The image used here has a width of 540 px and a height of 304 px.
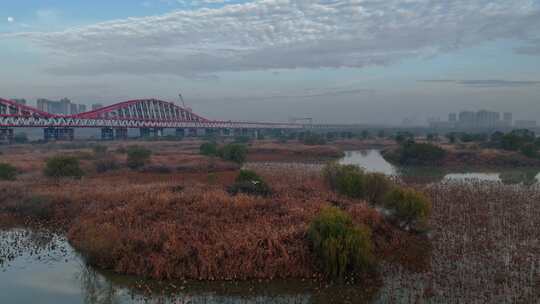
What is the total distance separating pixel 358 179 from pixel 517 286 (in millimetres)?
8003

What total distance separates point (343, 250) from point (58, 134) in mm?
56751

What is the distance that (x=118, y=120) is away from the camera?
68.9m

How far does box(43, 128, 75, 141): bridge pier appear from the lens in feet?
182

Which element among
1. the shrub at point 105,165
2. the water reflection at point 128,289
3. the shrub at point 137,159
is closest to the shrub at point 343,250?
the water reflection at point 128,289

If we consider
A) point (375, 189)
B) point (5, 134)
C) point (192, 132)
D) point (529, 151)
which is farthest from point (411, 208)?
point (192, 132)

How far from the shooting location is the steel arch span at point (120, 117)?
4797cm

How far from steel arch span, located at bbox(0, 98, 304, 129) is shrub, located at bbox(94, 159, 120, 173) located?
78.9 ft

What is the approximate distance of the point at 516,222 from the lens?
14.7m

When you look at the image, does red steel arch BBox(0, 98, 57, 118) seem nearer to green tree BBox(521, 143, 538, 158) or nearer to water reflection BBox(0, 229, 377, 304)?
water reflection BBox(0, 229, 377, 304)

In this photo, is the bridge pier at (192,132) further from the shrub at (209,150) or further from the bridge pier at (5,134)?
the shrub at (209,150)

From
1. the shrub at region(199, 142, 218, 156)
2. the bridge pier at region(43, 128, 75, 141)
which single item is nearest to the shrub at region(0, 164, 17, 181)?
the shrub at region(199, 142, 218, 156)

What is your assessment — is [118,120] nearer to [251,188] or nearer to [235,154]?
[235,154]

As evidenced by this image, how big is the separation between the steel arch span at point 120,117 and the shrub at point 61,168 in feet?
92.1

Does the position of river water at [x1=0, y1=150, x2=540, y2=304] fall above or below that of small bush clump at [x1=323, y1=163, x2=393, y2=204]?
below
